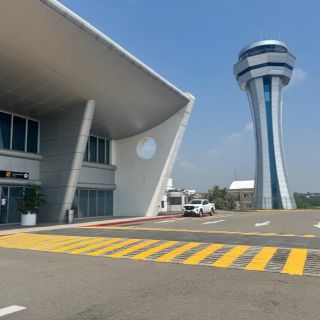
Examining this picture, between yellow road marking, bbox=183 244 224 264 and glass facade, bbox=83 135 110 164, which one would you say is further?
glass facade, bbox=83 135 110 164

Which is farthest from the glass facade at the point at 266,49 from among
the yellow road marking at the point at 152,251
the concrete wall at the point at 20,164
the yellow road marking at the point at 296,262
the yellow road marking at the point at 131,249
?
the yellow road marking at the point at 296,262

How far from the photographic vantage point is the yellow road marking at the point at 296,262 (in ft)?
27.7

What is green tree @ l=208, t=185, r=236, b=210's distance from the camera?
8750 centimetres

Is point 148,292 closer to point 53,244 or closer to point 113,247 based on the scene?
point 113,247

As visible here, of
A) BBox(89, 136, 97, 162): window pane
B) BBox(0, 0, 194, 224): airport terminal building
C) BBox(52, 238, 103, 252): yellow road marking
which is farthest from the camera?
BBox(89, 136, 97, 162): window pane

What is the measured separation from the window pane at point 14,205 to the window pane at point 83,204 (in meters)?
6.41

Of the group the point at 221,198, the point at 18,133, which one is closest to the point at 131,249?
the point at 18,133

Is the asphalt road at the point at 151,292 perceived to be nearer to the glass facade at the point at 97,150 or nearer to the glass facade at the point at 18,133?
the glass facade at the point at 18,133

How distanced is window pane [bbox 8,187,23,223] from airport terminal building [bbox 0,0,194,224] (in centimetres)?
7

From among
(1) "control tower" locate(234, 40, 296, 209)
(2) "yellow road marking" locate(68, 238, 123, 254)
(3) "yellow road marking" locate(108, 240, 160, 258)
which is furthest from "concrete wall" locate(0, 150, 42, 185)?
(1) "control tower" locate(234, 40, 296, 209)

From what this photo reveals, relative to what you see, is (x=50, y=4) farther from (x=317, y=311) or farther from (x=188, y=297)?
(x=317, y=311)

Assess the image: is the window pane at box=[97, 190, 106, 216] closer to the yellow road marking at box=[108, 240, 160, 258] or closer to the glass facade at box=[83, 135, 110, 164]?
the glass facade at box=[83, 135, 110, 164]

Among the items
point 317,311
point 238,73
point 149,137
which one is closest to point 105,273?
point 317,311

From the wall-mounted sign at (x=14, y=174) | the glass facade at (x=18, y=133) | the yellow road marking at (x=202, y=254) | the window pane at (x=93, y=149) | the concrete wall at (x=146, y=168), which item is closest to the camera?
the yellow road marking at (x=202, y=254)
